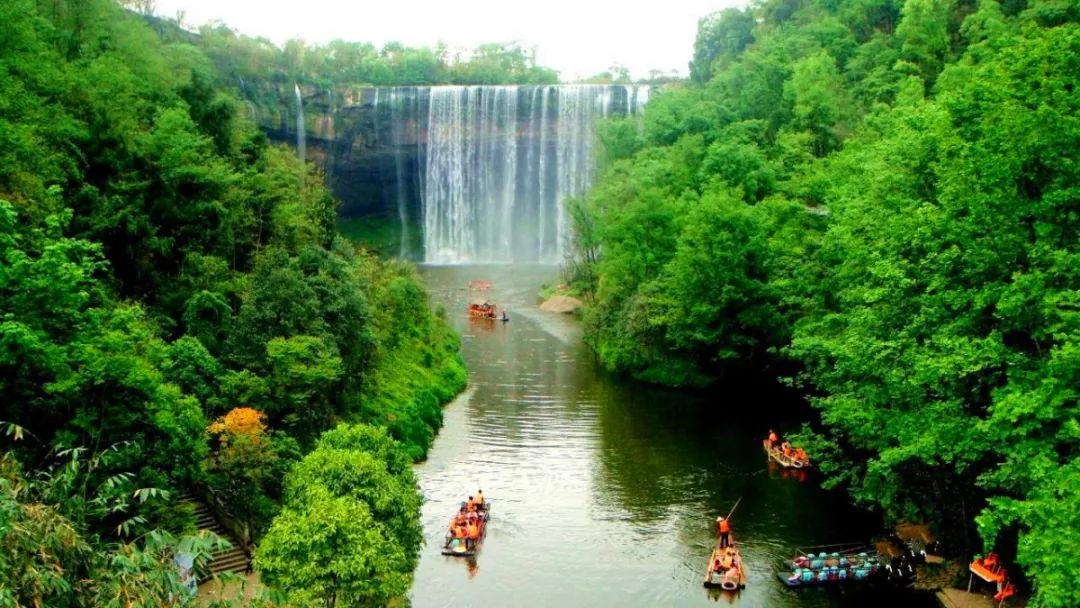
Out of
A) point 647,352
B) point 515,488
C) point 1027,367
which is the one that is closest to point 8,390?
point 515,488

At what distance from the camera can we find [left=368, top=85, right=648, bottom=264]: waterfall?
8950cm

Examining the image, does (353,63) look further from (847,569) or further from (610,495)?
(847,569)

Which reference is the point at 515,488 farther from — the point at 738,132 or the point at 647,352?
the point at 738,132

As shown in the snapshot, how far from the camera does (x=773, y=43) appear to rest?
221 feet

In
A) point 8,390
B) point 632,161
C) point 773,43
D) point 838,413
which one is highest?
point 773,43

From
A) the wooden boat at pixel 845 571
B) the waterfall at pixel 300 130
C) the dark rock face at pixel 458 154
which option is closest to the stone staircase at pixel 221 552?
the wooden boat at pixel 845 571

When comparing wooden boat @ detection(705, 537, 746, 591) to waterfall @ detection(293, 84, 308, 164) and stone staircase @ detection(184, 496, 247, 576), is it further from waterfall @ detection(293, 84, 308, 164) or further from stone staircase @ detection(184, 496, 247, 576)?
waterfall @ detection(293, 84, 308, 164)

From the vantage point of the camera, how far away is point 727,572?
23.1 m

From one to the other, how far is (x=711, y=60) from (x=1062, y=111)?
245 feet

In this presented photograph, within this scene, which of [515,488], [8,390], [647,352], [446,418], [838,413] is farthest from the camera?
[647,352]

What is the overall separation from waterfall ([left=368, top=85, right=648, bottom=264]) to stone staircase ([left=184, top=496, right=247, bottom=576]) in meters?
66.0

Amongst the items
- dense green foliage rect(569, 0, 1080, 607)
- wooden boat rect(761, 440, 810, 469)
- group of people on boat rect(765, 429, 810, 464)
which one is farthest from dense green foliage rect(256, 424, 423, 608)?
group of people on boat rect(765, 429, 810, 464)

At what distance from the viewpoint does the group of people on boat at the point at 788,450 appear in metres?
32.5

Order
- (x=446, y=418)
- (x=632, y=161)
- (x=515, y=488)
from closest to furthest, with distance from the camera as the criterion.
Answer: (x=515, y=488) → (x=446, y=418) → (x=632, y=161)
